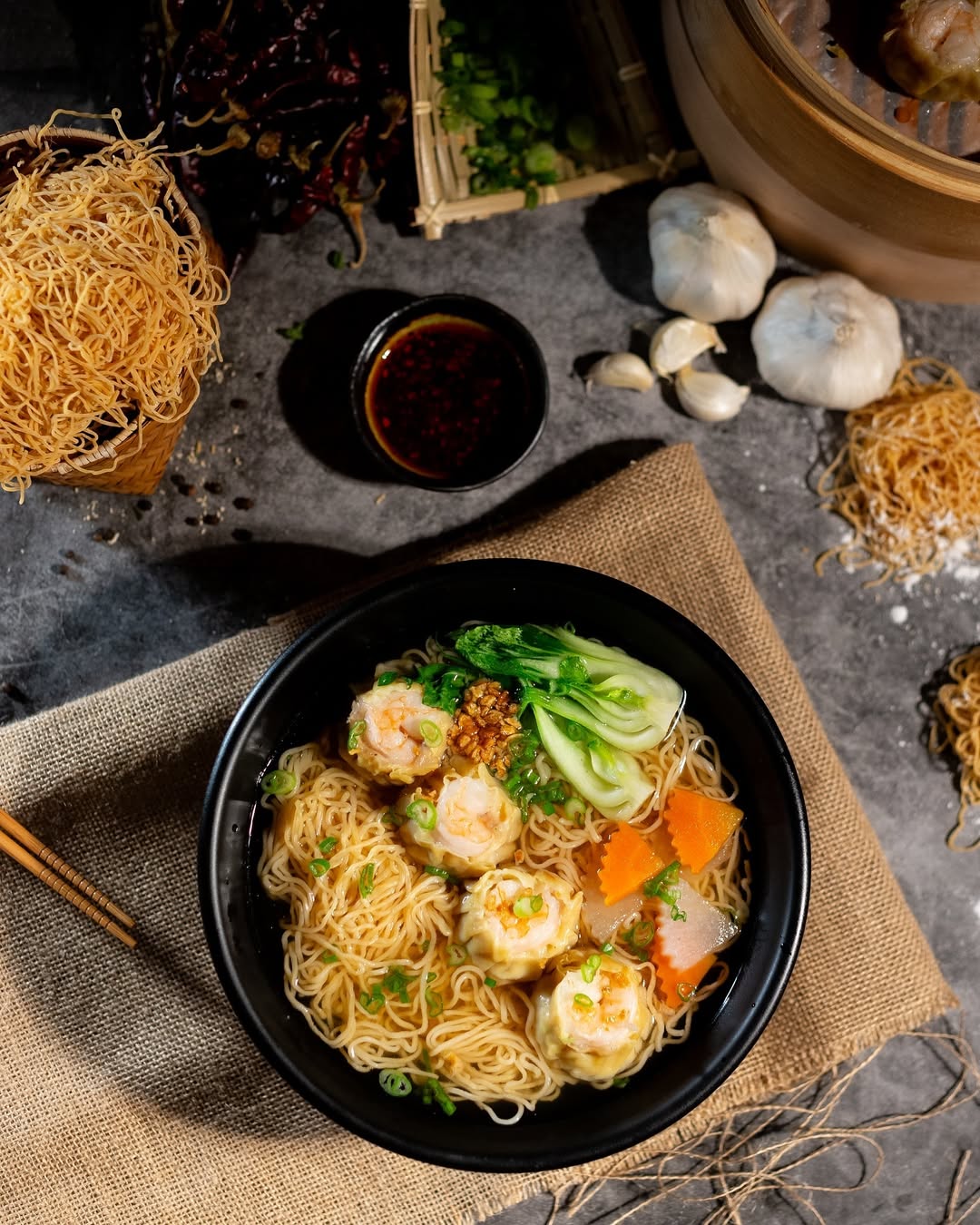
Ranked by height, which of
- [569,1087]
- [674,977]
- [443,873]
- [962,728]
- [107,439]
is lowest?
[569,1087]

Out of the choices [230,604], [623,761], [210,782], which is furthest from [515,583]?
[230,604]

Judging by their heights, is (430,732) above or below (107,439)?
below

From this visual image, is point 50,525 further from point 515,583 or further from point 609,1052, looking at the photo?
point 609,1052

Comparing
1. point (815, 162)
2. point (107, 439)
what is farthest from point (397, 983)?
point (815, 162)

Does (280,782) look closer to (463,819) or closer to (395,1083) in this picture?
(463,819)

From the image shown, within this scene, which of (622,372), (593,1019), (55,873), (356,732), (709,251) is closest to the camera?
(593,1019)

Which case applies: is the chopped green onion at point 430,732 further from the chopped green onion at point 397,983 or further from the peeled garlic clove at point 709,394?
the peeled garlic clove at point 709,394
